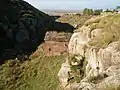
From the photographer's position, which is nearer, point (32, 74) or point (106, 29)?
point (106, 29)

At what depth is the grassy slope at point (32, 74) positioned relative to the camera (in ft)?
106

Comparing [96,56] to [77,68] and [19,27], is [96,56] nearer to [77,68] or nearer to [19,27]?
[77,68]

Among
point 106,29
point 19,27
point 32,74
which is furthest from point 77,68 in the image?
point 19,27

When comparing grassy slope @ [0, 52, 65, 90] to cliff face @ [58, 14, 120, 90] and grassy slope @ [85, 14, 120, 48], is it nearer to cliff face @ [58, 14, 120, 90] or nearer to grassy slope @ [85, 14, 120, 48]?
cliff face @ [58, 14, 120, 90]

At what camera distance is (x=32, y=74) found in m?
34.5

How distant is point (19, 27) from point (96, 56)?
25.0 m

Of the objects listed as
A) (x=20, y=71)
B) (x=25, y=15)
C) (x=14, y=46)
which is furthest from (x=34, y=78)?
(x=25, y=15)

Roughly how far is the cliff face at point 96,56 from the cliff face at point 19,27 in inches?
502

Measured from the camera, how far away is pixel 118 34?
22984 millimetres

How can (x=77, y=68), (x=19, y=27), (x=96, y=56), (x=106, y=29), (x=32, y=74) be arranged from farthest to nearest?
(x=19, y=27), (x=32, y=74), (x=77, y=68), (x=106, y=29), (x=96, y=56)

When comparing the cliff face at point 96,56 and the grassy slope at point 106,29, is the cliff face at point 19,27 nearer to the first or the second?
the cliff face at point 96,56

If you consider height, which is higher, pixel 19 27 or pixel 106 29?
pixel 106 29

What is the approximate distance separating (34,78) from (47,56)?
15.3 feet

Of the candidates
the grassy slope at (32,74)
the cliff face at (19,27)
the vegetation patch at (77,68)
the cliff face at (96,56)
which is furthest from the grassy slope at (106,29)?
the cliff face at (19,27)
